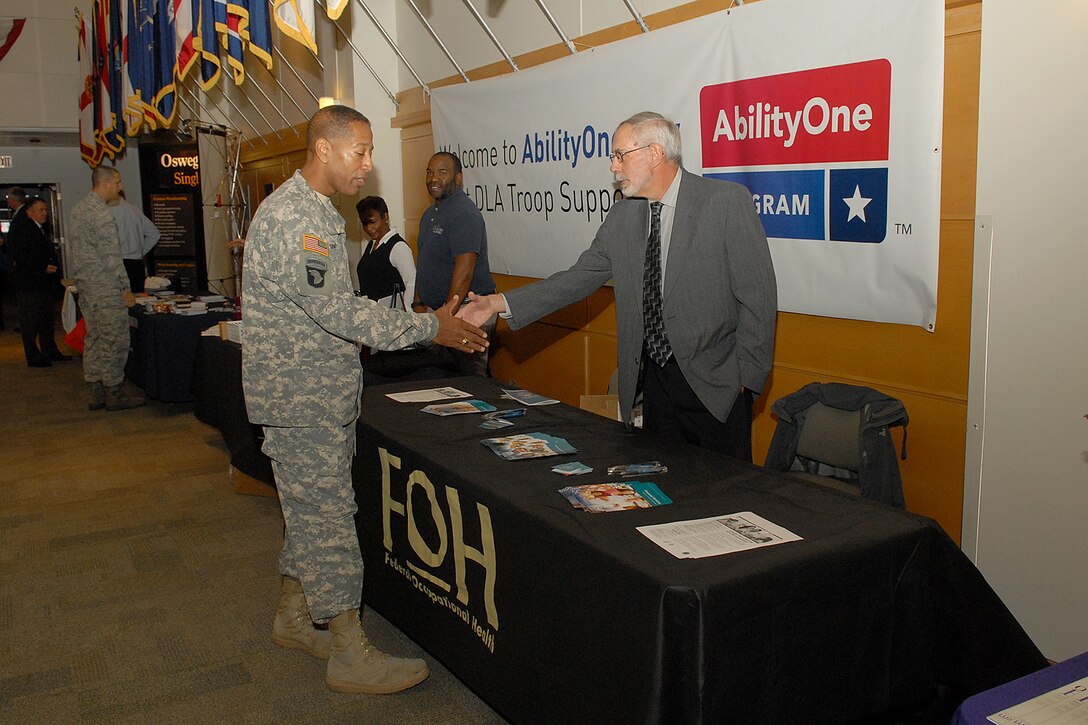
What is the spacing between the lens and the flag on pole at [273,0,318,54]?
4.85m

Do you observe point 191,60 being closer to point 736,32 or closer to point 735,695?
point 736,32

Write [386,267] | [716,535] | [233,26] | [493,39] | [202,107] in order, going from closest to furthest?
[716,535]
[386,267]
[493,39]
[233,26]
[202,107]

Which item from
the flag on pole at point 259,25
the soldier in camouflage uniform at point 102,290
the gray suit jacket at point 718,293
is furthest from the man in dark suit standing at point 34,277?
the gray suit jacket at point 718,293

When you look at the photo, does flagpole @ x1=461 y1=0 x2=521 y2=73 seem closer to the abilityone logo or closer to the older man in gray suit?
the abilityone logo

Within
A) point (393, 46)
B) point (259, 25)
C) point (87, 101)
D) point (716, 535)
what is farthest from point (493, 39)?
point (87, 101)

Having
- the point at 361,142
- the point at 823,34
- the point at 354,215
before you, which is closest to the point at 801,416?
the point at 823,34

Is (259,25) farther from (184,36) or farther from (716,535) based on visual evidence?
(716,535)

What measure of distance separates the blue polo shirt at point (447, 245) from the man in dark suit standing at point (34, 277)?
5.72 metres

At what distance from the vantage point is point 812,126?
10.4 feet

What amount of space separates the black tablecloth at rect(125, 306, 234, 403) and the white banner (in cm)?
354

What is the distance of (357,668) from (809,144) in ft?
7.53

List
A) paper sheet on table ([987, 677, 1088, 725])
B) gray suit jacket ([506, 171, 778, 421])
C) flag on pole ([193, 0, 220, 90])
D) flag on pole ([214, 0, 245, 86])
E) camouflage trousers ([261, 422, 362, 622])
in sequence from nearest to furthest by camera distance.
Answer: paper sheet on table ([987, 677, 1088, 725]) < camouflage trousers ([261, 422, 362, 622]) < gray suit jacket ([506, 171, 778, 421]) < flag on pole ([214, 0, 245, 86]) < flag on pole ([193, 0, 220, 90])

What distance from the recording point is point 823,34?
3.08 m

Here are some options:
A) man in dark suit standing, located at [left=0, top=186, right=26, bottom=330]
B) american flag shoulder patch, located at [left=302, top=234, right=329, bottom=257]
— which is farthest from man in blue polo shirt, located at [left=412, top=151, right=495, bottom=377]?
man in dark suit standing, located at [left=0, top=186, right=26, bottom=330]
